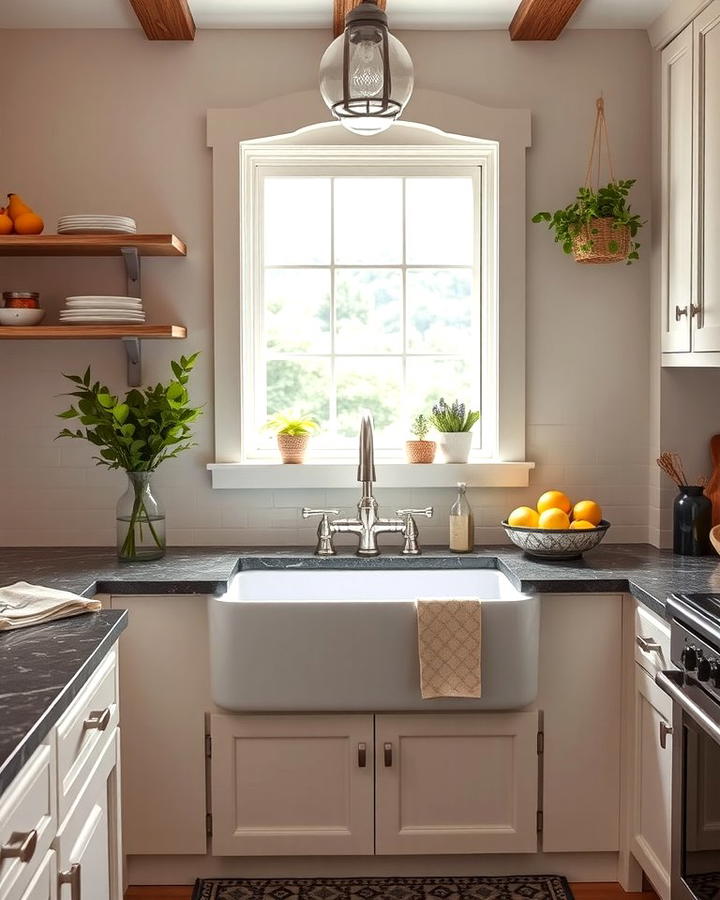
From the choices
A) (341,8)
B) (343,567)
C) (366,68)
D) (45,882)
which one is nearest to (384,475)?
(343,567)

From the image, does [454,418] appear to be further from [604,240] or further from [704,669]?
[704,669]

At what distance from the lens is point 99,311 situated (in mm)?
3055

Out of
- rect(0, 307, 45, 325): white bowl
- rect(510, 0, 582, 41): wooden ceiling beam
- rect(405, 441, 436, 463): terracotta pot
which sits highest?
rect(510, 0, 582, 41): wooden ceiling beam

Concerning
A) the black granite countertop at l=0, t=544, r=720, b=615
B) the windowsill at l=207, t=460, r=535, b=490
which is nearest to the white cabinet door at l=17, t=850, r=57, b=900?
the black granite countertop at l=0, t=544, r=720, b=615

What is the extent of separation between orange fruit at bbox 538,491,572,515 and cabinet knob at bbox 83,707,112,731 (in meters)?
1.51

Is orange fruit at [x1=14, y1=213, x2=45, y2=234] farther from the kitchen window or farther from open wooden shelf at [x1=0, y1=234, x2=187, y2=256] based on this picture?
the kitchen window

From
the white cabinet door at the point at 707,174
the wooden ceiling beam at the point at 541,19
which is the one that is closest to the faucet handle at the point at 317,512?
the white cabinet door at the point at 707,174

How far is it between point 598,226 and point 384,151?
2.53 ft

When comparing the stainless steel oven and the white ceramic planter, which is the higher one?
the white ceramic planter

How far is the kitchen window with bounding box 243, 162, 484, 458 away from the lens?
11.4 feet

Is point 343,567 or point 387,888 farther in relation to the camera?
point 343,567

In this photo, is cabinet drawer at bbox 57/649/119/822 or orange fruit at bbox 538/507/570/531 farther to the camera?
orange fruit at bbox 538/507/570/531

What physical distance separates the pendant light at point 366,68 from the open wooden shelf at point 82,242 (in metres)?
1.32

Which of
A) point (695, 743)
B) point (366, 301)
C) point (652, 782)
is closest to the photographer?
point (695, 743)
